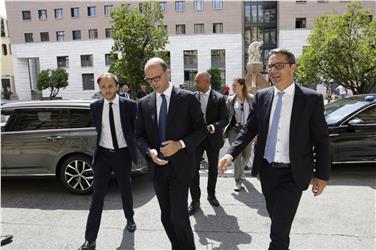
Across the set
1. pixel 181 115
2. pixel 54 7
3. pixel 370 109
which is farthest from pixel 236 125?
pixel 54 7

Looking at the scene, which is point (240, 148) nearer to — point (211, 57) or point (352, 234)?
point (352, 234)

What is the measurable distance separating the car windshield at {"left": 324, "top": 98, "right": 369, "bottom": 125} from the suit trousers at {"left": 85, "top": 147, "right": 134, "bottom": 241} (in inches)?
154

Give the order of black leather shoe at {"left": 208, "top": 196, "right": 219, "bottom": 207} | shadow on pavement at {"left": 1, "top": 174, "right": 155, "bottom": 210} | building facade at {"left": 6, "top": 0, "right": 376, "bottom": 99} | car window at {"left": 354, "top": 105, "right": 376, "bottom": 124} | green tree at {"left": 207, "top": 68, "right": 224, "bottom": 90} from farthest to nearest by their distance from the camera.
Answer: building facade at {"left": 6, "top": 0, "right": 376, "bottom": 99}
green tree at {"left": 207, "top": 68, "right": 224, "bottom": 90}
car window at {"left": 354, "top": 105, "right": 376, "bottom": 124}
shadow on pavement at {"left": 1, "top": 174, "right": 155, "bottom": 210}
black leather shoe at {"left": 208, "top": 196, "right": 219, "bottom": 207}

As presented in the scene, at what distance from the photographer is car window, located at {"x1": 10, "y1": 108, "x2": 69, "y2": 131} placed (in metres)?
5.59

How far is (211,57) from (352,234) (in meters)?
43.4

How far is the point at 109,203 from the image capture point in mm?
5176

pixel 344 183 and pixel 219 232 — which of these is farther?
pixel 344 183

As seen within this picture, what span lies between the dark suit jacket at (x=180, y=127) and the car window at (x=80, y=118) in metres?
2.52

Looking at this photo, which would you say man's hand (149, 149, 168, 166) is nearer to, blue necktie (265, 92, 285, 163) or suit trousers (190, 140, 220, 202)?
blue necktie (265, 92, 285, 163)

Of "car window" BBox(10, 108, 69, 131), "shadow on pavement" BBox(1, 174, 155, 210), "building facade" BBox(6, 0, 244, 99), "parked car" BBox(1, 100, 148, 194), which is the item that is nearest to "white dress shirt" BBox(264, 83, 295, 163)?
"shadow on pavement" BBox(1, 174, 155, 210)

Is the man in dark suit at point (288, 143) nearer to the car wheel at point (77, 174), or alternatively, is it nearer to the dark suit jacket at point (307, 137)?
the dark suit jacket at point (307, 137)

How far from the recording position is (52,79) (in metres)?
44.3

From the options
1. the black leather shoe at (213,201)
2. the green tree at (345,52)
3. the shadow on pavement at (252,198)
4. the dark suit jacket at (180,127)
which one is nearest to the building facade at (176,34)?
the green tree at (345,52)

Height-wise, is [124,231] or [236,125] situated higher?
[236,125]
